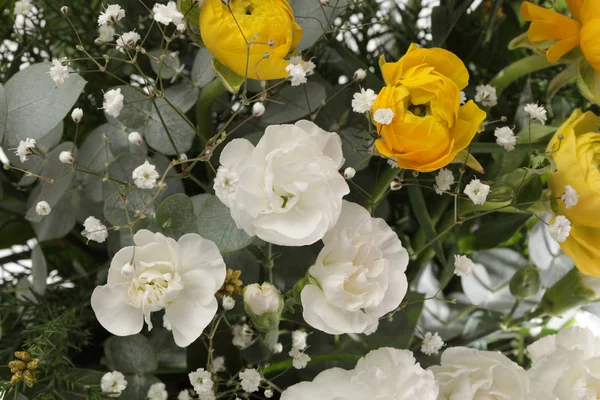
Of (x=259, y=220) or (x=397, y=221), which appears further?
(x=397, y=221)

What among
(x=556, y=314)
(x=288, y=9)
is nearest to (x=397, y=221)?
(x=556, y=314)

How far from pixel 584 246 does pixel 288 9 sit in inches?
9.1

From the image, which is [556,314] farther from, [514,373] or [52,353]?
[52,353]

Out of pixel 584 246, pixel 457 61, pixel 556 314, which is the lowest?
pixel 556 314

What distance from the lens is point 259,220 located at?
0.34 meters

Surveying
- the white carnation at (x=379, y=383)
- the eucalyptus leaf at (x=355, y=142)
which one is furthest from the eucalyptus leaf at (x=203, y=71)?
the white carnation at (x=379, y=383)

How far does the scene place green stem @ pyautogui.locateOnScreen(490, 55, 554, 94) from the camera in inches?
18.4

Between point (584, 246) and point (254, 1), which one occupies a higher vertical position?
point (254, 1)

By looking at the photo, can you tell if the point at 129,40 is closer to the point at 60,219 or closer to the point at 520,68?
the point at 60,219

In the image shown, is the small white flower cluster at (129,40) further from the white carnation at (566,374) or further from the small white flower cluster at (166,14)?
the white carnation at (566,374)

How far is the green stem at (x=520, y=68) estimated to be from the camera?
47cm

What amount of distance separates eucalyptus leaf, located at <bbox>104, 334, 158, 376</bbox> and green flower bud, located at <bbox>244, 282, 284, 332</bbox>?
11 centimetres

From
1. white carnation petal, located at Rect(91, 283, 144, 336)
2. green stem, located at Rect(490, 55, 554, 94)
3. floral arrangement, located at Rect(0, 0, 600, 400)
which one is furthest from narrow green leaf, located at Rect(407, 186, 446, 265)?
white carnation petal, located at Rect(91, 283, 144, 336)

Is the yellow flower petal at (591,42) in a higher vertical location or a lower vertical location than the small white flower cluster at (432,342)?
higher
